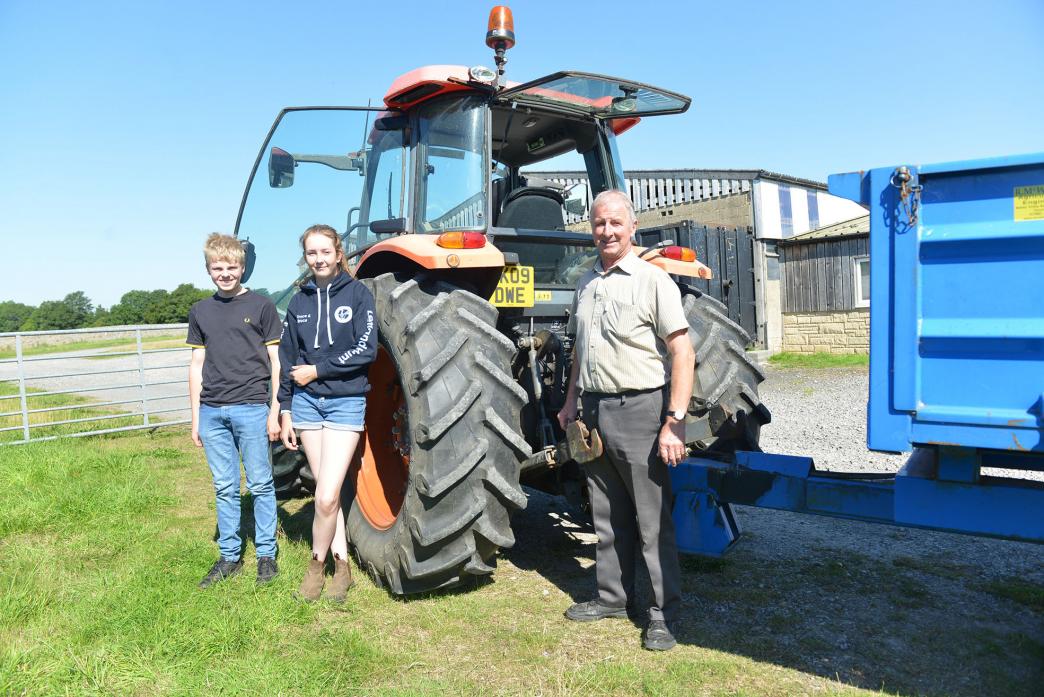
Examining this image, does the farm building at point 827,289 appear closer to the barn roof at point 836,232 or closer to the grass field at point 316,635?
the barn roof at point 836,232

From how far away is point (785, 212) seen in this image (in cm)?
1706

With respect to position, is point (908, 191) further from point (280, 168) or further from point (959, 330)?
point (280, 168)

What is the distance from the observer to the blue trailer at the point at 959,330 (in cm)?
215

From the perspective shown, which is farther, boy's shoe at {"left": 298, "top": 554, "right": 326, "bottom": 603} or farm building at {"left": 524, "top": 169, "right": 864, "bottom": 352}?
farm building at {"left": 524, "top": 169, "right": 864, "bottom": 352}

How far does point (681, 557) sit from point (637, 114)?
8.45 ft

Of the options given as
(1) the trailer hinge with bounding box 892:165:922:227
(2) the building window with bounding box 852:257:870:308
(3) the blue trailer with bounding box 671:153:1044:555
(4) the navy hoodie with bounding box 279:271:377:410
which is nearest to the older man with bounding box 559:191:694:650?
(3) the blue trailer with bounding box 671:153:1044:555

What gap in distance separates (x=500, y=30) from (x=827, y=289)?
13605 mm

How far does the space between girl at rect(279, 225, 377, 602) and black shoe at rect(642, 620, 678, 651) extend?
143 cm

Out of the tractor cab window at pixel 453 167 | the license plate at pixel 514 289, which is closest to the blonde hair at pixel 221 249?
the tractor cab window at pixel 453 167

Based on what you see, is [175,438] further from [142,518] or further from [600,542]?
[600,542]

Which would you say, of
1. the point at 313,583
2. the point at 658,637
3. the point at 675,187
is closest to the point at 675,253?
the point at 658,637

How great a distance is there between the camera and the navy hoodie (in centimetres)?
334

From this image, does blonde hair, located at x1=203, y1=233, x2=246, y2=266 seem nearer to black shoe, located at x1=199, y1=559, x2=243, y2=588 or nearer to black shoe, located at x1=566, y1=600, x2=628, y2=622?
black shoe, located at x1=199, y1=559, x2=243, y2=588

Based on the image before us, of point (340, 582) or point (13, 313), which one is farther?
point (13, 313)
